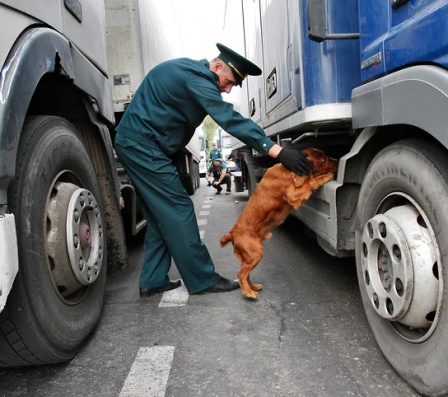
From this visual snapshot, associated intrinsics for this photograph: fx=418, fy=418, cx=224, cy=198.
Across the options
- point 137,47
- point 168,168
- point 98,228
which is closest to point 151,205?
point 168,168

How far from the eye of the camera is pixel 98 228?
2.48 m

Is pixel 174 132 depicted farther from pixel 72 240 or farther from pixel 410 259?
pixel 410 259

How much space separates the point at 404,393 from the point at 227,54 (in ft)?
7.49

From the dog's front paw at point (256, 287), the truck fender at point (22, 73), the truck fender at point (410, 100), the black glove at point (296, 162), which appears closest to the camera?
the truck fender at point (410, 100)

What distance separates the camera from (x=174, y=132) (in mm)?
3033

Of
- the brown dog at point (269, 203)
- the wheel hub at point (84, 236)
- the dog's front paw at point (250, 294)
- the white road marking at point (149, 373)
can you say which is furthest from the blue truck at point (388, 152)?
the wheel hub at point (84, 236)

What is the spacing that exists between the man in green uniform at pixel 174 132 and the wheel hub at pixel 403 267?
1.33 m

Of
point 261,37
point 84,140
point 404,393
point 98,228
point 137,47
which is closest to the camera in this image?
point 404,393

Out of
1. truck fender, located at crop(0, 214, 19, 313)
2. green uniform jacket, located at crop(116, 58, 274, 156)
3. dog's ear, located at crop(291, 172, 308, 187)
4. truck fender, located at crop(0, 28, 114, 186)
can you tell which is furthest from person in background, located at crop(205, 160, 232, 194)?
truck fender, located at crop(0, 214, 19, 313)

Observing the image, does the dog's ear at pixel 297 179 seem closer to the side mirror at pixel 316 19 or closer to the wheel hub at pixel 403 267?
the wheel hub at pixel 403 267

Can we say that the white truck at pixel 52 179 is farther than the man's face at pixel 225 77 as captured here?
No

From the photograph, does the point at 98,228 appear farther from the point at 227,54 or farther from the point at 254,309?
the point at 227,54

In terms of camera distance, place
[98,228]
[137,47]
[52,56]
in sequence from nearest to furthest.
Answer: [52,56] < [98,228] < [137,47]

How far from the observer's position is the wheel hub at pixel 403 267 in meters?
1.56
